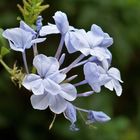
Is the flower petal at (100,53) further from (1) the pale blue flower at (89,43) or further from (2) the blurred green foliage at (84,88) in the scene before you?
(2) the blurred green foliage at (84,88)

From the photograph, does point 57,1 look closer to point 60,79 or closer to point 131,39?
point 131,39

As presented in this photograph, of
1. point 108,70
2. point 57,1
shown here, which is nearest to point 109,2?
point 57,1

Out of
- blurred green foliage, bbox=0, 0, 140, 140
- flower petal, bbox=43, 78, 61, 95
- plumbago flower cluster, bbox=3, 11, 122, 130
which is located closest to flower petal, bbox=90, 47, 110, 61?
plumbago flower cluster, bbox=3, 11, 122, 130

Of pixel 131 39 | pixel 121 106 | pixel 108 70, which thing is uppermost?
pixel 108 70

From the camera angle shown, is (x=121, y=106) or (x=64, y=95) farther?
(x=121, y=106)

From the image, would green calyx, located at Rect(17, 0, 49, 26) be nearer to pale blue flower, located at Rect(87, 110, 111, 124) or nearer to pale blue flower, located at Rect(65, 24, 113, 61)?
pale blue flower, located at Rect(65, 24, 113, 61)

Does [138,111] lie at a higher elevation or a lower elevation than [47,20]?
lower
